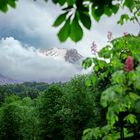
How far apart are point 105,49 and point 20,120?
9440cm

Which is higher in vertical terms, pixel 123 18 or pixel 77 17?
pixel 123 18

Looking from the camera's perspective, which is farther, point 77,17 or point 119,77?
point 119,77

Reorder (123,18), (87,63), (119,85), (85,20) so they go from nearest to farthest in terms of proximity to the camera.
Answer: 1. (85,20)
2. (119,85)
3. (87,63)
4. (123,18)

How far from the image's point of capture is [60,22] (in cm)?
396

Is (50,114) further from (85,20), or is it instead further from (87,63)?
(85,20)

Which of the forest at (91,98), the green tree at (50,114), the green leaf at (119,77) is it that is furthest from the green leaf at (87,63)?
the green tree at (50,114)

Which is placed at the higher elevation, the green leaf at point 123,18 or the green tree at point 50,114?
the green tree at point 50,114

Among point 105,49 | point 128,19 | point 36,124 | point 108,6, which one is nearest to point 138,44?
point 105,49

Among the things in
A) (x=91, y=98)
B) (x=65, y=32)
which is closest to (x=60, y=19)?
(x=65, y=32)

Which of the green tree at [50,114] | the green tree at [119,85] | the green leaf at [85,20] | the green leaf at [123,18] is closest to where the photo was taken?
the green leaf at [85,20]

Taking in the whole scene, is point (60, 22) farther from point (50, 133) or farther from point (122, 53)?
point (50, 133)

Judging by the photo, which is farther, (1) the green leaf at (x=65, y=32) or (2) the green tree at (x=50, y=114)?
(2) the green tree at (x=50, y=114)

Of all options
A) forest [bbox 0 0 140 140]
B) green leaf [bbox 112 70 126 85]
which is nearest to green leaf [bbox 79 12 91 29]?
forest [bbox 0 0 140 140]

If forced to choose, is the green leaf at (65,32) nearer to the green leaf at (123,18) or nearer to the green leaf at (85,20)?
the green leaf at (85,20)
